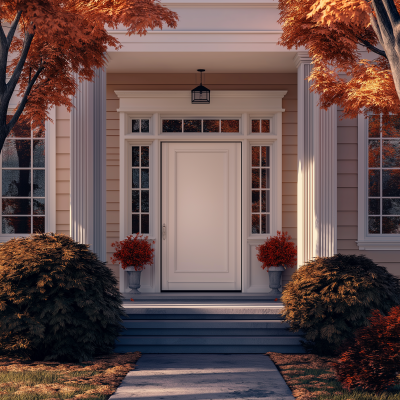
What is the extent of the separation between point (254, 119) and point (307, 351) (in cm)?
355

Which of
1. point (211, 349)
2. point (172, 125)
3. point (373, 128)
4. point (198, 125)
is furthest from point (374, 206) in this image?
point (172, 125)

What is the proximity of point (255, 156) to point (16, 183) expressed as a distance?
11.5ft

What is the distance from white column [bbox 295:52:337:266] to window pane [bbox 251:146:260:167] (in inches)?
47.6

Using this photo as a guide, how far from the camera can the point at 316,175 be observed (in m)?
5.34

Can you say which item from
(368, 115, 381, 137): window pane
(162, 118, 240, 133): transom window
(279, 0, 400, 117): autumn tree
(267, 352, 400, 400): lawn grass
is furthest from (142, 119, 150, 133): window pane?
(267, 352, 400, 400): lawn grass

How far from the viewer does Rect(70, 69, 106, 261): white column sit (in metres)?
5.19

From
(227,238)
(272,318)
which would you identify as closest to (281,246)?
(227,238)

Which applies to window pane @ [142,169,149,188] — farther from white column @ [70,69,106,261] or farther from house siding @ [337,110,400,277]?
house siding @ [337,110,400,277]

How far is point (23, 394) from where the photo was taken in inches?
126

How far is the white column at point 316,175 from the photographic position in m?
5.32

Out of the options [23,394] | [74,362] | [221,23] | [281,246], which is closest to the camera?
[23,394]

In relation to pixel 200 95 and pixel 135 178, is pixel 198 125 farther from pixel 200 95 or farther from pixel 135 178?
pixel 135 178

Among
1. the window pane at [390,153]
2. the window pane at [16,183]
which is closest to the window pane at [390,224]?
the window pane at [390,153]

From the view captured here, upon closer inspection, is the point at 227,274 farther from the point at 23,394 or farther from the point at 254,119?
the point at 23,394
